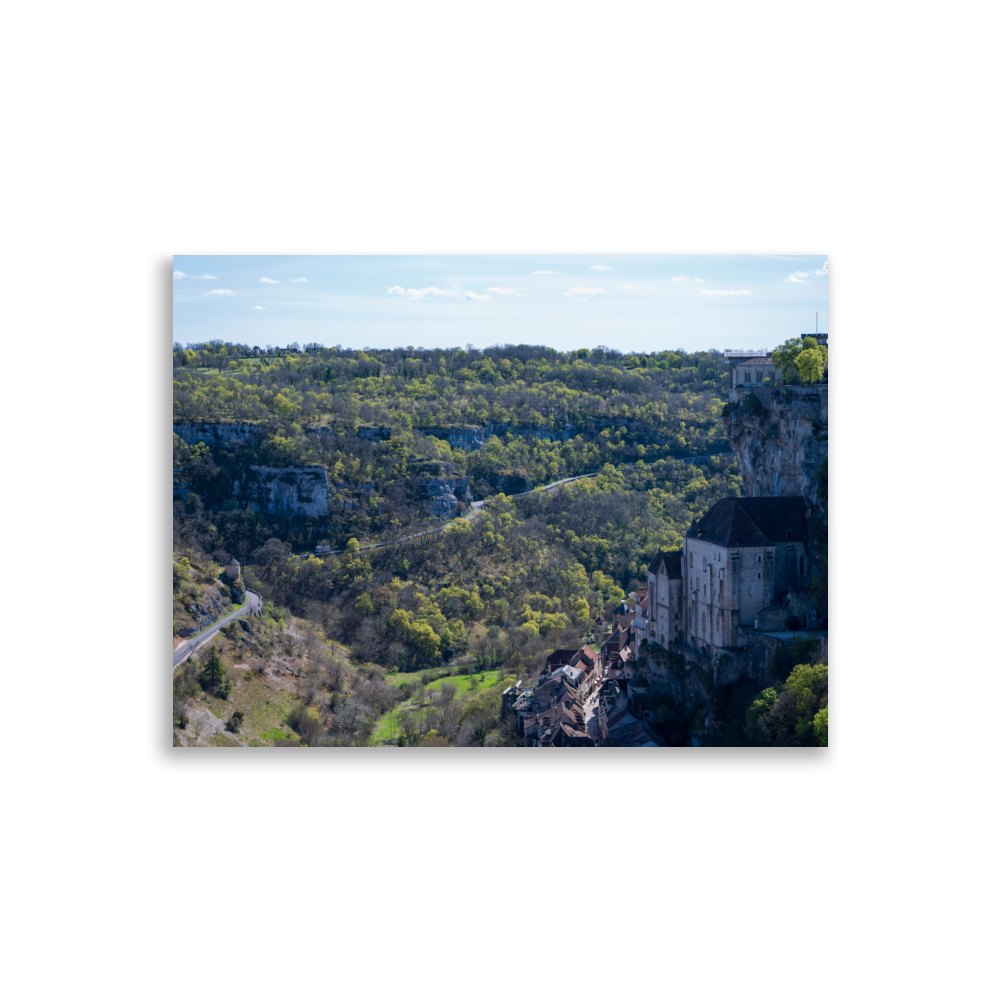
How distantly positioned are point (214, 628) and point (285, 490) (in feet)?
37.3

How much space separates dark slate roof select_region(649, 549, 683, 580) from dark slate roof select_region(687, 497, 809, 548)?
45.5 inches

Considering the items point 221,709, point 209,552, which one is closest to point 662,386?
point 209,552

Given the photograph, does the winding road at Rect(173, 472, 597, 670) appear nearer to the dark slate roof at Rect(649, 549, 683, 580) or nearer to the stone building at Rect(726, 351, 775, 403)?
the dark slate roof at Rect(649, 549, 683, 580)

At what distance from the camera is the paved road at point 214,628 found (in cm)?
1942

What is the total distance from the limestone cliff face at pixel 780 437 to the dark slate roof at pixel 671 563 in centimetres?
268

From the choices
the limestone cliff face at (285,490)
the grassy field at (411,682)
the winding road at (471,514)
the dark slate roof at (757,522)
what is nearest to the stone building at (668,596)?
the dark slate roof at (757,522)

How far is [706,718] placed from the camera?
53.8ft

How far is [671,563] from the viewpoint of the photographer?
59.8 feet

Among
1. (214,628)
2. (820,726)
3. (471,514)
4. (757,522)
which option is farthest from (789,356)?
(471,514)

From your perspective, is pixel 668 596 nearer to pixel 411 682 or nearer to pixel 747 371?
pixel 747 371

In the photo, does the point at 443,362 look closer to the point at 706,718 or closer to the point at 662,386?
the point at 662,386

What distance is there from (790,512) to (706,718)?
4.12 m

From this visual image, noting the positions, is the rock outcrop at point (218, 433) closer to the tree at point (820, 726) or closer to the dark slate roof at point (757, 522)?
the dark slate roof at point (757, 522)

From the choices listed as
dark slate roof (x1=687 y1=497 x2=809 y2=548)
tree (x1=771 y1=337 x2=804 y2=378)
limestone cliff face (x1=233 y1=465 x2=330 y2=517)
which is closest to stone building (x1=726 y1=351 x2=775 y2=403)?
tree (x1=771 y1=337 x2=804 y2=378)
